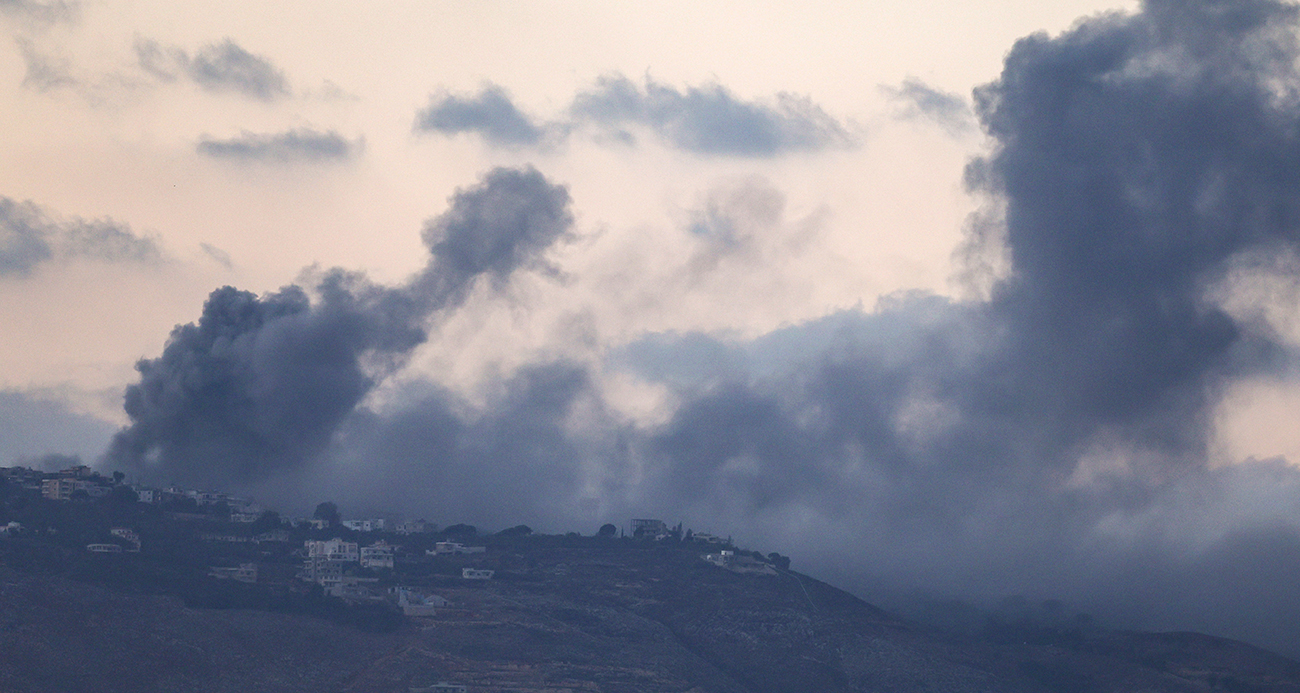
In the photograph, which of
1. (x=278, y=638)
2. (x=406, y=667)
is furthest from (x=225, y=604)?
(x=406, y=667)

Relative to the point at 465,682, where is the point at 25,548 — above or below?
above

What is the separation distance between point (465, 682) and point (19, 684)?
166 feet

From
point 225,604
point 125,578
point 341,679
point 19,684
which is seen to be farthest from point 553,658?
point 19,684

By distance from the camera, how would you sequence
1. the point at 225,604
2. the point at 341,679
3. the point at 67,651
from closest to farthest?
1. the point at 67,651
2. the point at 341,679
3. the point at 225,604

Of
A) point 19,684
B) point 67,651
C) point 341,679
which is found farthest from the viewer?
point 341,679

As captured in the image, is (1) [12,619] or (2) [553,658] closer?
(1) [12,619]

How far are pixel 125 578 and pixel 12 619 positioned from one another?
906 inches

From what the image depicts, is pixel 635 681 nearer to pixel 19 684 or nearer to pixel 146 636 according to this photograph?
pixel 146 636

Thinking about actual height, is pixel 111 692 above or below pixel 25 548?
below

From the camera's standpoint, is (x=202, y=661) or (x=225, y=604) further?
(x=225, y=604)

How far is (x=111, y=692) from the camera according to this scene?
16300cm

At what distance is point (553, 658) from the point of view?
198750mm

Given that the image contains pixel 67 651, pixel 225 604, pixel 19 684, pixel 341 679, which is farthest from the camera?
pixel 225 604

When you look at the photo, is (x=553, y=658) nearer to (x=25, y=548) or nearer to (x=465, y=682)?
(x=465, y=682)
